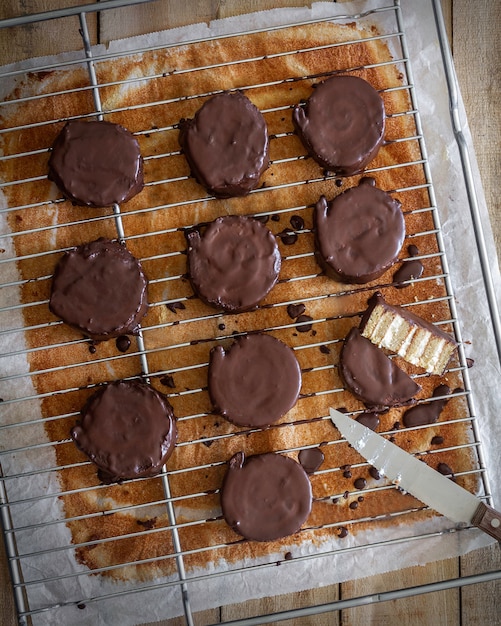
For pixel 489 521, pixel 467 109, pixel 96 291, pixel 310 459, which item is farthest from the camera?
pixel 467 109

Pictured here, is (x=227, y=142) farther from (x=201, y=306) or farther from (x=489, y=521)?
(x=489, y=521)

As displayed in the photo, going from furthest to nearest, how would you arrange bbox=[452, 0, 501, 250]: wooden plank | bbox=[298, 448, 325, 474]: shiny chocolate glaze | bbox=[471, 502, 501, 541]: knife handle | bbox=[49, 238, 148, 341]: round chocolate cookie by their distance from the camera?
bbox=[452, 0, 501, 250]: wooden plank
bbox=[298, 448, 325, 474]: shiny chocolate glaze
bbox=[49, 238, 148, 341]: round chocolate cookie
bbox=[471, 502, 501, 541]: knife handle

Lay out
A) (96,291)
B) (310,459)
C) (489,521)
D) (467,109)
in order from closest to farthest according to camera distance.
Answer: (489,521), (96,291), (310,459), (467,109)

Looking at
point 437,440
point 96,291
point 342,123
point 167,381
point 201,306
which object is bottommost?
point 437,440

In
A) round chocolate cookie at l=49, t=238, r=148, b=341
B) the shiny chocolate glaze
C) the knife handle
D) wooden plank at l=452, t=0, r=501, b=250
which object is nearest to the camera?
the knife handle

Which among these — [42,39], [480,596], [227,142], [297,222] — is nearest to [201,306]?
[297,222]

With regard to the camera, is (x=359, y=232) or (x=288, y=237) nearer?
(x=359, y=232)

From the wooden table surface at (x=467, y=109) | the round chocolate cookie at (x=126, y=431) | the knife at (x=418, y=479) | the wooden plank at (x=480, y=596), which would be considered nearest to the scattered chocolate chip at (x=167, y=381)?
the round chocolate cookie at (x=126, y=431)

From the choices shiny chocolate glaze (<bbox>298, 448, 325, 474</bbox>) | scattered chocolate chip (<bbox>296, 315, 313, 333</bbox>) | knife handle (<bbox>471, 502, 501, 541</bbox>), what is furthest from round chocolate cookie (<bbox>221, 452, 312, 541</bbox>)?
knife handle (<bbox>471, 502, 501, 541</bbox>)

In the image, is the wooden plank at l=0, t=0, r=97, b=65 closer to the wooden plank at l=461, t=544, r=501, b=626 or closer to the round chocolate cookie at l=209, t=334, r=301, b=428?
the round chocolate cookie at l=209, t=334, r=301, b=428
